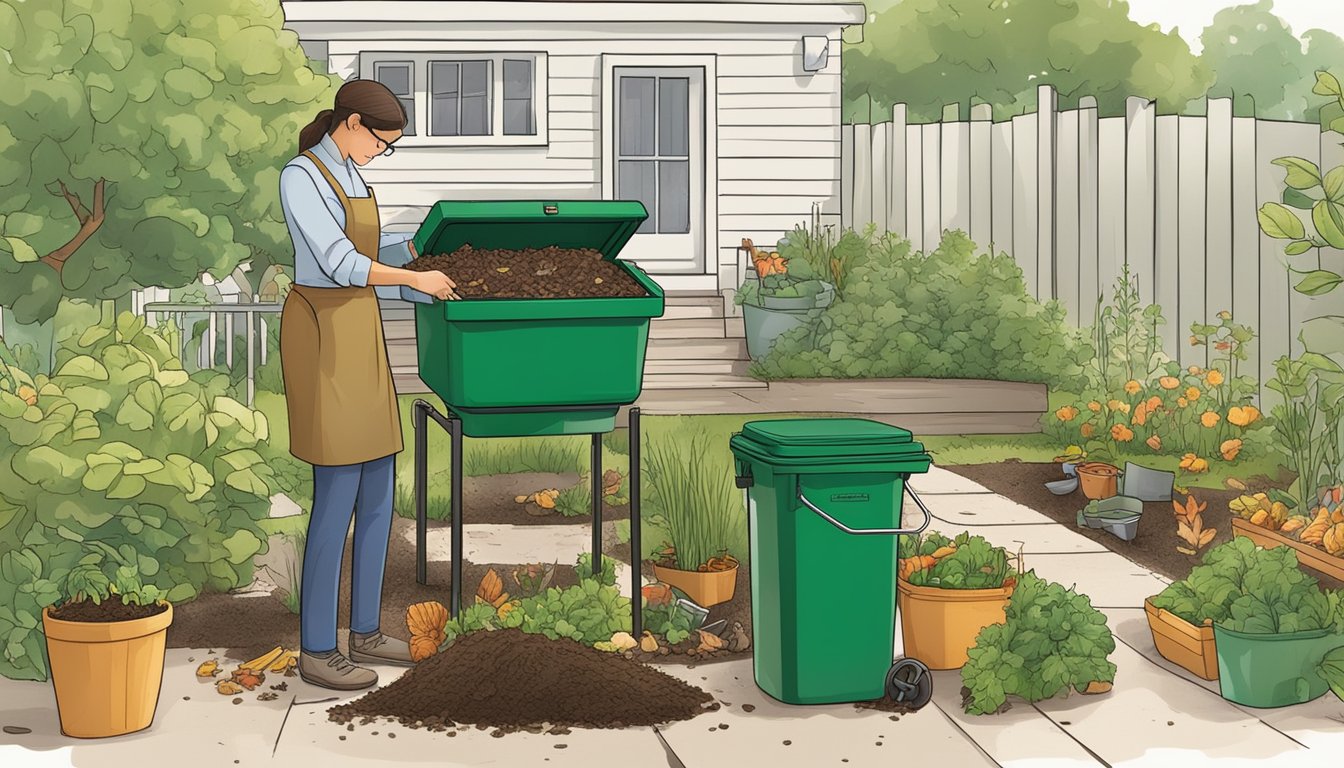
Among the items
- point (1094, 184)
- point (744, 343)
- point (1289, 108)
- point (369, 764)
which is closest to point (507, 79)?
point (744, 343)

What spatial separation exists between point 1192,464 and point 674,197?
237 inches

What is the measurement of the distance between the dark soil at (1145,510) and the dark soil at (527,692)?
2.48 m

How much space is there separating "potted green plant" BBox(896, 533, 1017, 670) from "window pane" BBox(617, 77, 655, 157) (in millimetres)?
7890

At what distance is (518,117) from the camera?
42.0 ft

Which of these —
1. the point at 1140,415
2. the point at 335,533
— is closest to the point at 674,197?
the point at 1140,415

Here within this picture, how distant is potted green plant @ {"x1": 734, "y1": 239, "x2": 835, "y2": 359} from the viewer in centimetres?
1099

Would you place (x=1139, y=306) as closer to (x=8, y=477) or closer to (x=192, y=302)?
(x=192, y=302)

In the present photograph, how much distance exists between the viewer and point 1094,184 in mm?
11320

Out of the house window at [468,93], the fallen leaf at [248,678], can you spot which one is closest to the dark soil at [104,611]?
the fallen leaf at [248,678]

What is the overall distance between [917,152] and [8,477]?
351 inches

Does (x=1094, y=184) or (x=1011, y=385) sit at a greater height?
(x=1094, y=184)

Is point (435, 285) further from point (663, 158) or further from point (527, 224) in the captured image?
point (663, 158)

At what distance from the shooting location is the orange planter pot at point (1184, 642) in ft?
17.0

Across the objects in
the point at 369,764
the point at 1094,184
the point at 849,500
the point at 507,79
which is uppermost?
the point at 507,79
